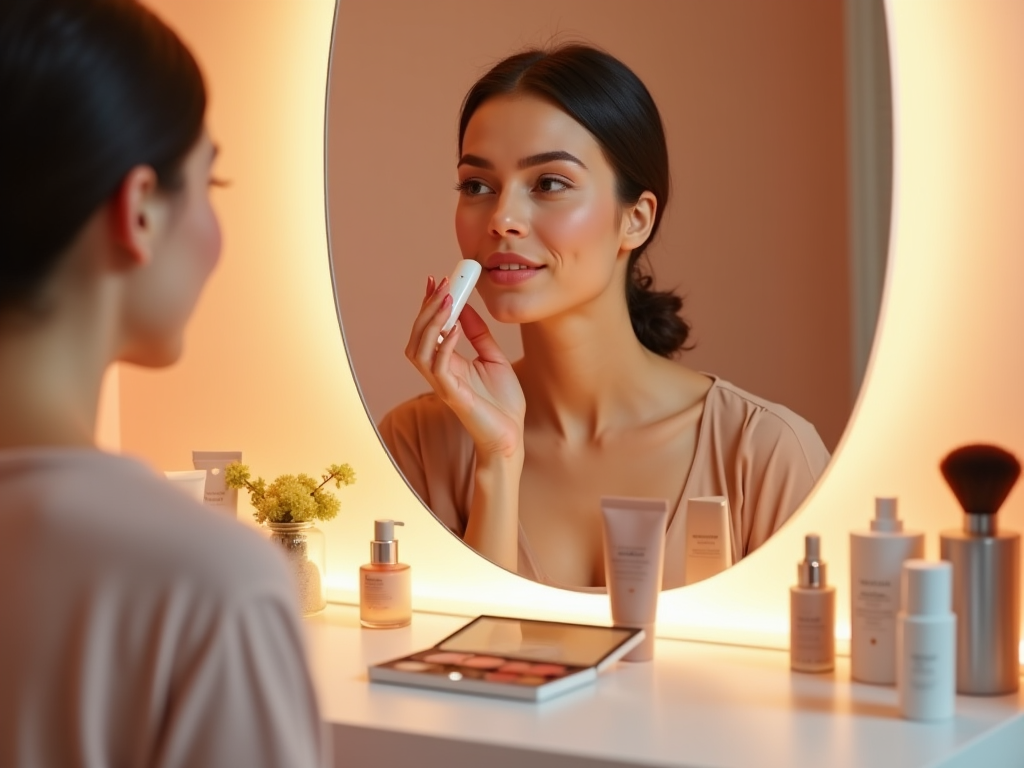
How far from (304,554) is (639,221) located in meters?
0.50

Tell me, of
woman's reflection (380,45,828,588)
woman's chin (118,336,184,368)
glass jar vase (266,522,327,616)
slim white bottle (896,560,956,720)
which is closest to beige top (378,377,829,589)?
woman's reflection (380,45,828,588)

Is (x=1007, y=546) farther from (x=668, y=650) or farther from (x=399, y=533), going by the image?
(x=399, y=533)

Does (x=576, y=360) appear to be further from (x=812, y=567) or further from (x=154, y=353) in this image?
(x=154, y=353)

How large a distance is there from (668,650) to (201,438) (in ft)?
2.16

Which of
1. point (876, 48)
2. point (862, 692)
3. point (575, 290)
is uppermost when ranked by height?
point (876, 48)

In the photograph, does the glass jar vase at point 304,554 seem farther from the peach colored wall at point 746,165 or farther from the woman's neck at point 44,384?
the woman's neck at point 44,384

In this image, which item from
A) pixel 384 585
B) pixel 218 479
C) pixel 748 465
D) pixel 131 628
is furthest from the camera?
pixel 218 479

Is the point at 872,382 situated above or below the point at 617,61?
below

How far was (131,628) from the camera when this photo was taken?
55 cm

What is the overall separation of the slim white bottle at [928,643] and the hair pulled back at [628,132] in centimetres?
34

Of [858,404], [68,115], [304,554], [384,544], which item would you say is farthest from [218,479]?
[68,115]

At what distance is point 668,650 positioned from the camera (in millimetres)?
1221

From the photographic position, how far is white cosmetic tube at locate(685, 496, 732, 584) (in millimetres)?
1221

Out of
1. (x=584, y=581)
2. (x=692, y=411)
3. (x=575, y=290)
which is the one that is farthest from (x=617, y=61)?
(x=584, y=581)
